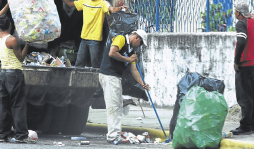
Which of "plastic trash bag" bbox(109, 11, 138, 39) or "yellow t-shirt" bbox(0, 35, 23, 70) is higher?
"plastic trash bag" bbox(109, 11, 138, 39)

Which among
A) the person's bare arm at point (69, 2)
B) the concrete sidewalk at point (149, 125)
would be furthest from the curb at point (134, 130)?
the person's bare arm at point (69, 2)

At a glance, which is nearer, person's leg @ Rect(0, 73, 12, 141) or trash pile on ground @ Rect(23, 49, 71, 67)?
person's leg @ Rect(0, 73, 12, 141)

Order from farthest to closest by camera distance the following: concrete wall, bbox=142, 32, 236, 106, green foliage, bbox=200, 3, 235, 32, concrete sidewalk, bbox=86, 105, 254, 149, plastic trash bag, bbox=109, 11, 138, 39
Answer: concrete wall, bbox=142, 32, 236, 106
green foliage, bbox=200, 3, 235, 32
plastic trash bag, bbox=109, 11, 138, 39
concrete sidewalk, bbox=86, 105, 254, 149

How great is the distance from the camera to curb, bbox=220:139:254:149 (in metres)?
5.90

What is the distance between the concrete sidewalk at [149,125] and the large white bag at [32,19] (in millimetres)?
2358

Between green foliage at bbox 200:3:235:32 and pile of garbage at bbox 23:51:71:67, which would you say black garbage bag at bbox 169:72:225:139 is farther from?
green foliage at bbox 200:3:235:32

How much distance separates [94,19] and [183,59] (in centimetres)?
421

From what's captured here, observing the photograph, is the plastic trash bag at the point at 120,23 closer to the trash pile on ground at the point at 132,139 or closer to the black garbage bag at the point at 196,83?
the black garbage bag at the point at 196,83

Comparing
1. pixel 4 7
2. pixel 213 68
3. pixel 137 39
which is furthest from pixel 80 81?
pixel 213 68

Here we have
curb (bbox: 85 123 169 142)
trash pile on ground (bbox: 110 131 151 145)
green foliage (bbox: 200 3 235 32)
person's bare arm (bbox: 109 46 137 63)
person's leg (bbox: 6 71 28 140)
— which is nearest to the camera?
person's leg (bbox: 6 71 28 140)

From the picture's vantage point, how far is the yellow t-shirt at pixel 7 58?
633cm

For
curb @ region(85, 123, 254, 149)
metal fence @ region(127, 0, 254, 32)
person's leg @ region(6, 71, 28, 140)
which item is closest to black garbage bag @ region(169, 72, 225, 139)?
curb @ region(85, 123, 254, 149)

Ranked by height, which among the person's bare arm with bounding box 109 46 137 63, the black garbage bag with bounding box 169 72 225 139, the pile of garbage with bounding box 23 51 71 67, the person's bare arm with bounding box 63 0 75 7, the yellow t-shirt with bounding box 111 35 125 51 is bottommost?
the black garbage bag with bounding box 169 72 225 139

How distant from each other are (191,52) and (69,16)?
12.8 feet
